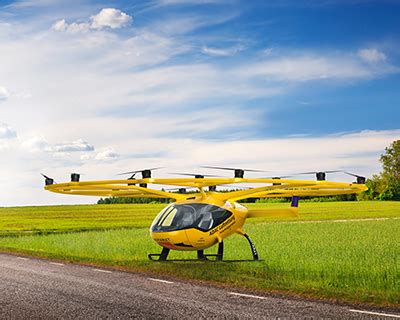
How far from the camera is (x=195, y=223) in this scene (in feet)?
58.4

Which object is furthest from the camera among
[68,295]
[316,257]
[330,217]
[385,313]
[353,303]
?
[330,217]

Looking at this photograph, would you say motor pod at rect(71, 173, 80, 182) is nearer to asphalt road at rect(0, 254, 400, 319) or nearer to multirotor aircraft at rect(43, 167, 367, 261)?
multirotor aircraft at rect(43, 167, 367, 261)

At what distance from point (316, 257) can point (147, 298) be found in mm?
8747

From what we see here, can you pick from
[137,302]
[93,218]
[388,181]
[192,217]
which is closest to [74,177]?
[192,217]

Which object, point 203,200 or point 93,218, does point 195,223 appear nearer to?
point 203,200

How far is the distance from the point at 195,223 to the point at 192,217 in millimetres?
209

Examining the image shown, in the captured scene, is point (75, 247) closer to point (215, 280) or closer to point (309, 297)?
point (215, 280)

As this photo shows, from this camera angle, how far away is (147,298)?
14.0 meters

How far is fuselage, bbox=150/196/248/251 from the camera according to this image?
17.8 meters

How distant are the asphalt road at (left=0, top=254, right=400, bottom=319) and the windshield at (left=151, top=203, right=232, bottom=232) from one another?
1.60 metres

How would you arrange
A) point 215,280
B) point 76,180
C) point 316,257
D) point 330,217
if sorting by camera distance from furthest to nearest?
point 330,217
point 316,257
point 76,180
point 215,280

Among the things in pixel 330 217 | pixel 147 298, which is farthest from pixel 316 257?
pixel 330 217

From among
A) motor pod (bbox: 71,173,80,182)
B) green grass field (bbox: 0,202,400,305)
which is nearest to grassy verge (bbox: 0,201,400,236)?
green grass field (bbox: 0,202,400,305)

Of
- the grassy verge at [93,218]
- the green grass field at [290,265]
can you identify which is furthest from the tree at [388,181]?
the green grass field at [290,265]
